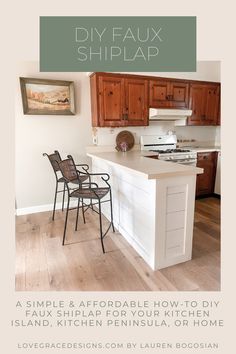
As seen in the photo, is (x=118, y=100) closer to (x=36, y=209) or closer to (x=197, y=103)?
(x=197, y=103)

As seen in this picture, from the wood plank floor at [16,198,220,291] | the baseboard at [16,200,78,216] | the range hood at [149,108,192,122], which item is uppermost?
the range hood at [149,108,192,122]

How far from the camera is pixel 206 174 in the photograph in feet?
12.6

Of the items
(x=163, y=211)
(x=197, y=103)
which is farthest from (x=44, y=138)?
(x=197, y=103)

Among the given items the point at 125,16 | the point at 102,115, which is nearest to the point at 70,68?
the point at 125,16

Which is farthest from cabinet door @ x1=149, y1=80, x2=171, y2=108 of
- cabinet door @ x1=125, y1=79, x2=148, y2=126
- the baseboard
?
the baseboard

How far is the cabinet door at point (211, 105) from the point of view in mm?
3883

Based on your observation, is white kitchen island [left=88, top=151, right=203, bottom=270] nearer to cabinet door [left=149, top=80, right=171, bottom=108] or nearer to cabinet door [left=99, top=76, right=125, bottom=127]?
cabinet door [left=99, top=76, right=125, bottom=127]

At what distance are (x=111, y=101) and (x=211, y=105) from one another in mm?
1910

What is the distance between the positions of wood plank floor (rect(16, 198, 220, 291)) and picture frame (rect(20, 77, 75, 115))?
1579 millimetres

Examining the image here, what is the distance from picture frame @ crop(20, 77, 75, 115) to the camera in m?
2.98

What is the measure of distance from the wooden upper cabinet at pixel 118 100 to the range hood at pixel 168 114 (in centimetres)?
12

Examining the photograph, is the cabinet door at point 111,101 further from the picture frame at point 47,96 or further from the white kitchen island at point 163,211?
the white kitchen island at point 163,211

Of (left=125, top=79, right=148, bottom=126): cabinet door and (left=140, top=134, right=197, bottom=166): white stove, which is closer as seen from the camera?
(left=125, top=79, right=148, bottom=126): cabinet door

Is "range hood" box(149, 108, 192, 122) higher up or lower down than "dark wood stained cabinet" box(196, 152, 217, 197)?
higher up
